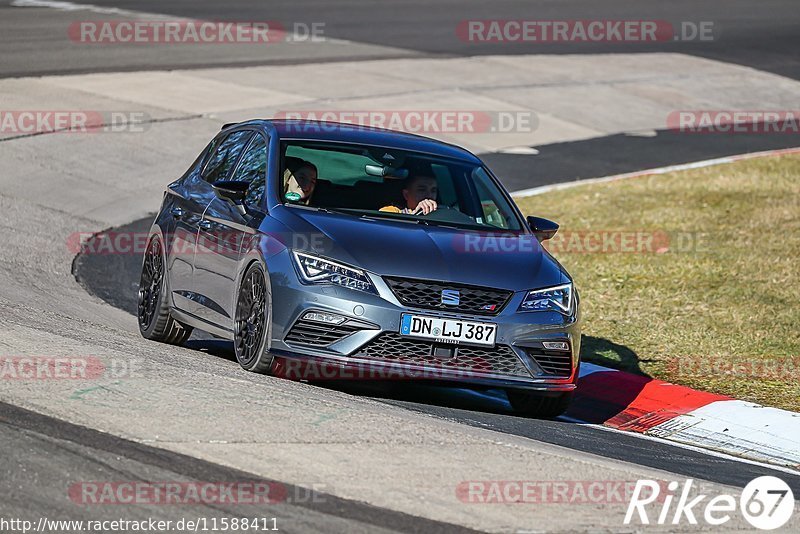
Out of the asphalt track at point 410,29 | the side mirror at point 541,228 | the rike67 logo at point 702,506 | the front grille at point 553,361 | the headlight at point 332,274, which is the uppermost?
the asphalt track at point 410,29

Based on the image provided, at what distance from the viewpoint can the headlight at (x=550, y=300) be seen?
8.36 metres

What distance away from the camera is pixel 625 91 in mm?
26031

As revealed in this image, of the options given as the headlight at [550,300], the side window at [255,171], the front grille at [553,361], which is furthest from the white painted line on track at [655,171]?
the front grille at [553,361]

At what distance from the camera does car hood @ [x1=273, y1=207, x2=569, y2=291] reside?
8.12 metres

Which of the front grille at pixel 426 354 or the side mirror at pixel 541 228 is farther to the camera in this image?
the side mirror at pixel 541 228

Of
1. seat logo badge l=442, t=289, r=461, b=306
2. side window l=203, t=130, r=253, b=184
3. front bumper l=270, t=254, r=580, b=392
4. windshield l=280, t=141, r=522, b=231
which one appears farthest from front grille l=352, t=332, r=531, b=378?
side window l=203, t=130, r=253, b=184

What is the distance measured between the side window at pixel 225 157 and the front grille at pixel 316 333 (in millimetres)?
2053

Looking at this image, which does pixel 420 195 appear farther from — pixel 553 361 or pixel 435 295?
pixel 553 361

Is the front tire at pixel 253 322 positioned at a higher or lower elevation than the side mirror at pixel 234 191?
lower

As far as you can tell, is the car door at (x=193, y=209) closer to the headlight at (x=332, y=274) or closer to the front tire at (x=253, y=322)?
the front tire at (x=253, y=322)

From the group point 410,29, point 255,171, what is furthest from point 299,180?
point 410,29

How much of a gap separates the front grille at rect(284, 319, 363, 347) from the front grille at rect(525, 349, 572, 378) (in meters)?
1.13

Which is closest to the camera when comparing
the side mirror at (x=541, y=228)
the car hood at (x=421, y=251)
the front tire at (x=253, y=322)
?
the car hood at (x=421, y=251)

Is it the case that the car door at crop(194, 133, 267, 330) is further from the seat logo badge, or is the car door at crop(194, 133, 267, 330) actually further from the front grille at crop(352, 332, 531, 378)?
the seat logo badge
